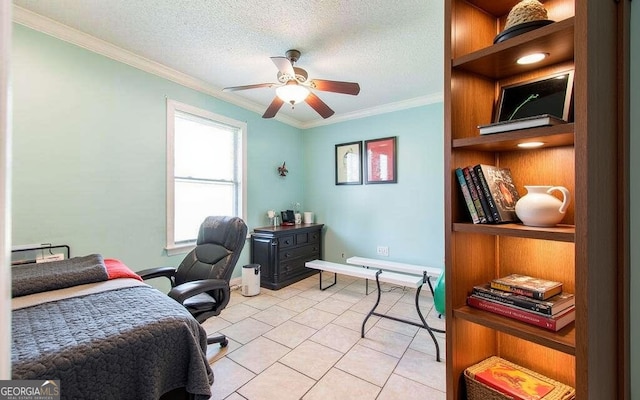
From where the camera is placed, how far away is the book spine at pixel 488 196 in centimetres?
103

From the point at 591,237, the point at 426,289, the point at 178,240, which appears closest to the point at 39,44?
the point at 178,240

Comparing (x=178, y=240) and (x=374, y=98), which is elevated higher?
(x=374, y=98)

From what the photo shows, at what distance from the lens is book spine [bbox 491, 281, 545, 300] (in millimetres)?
955

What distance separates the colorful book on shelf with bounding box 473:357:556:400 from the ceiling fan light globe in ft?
7.54

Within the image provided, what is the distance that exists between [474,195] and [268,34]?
6.91 feet

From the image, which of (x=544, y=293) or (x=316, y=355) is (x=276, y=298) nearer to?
(x=316, y=355)

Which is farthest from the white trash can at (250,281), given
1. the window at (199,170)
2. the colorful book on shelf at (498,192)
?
the colorful book on shelf at (498,192)

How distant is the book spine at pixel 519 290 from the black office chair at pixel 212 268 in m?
1.67

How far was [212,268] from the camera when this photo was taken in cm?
218

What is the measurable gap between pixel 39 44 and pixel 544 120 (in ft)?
11.0

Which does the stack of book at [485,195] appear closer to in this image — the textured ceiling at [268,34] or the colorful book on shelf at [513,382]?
the colorful book on shelf at [513,382]

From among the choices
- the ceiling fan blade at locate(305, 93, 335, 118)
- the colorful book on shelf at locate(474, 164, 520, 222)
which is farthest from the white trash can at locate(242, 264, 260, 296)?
the colorful book on shelf at locate(474, 164, 520, 222)

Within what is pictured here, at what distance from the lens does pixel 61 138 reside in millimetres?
2258
